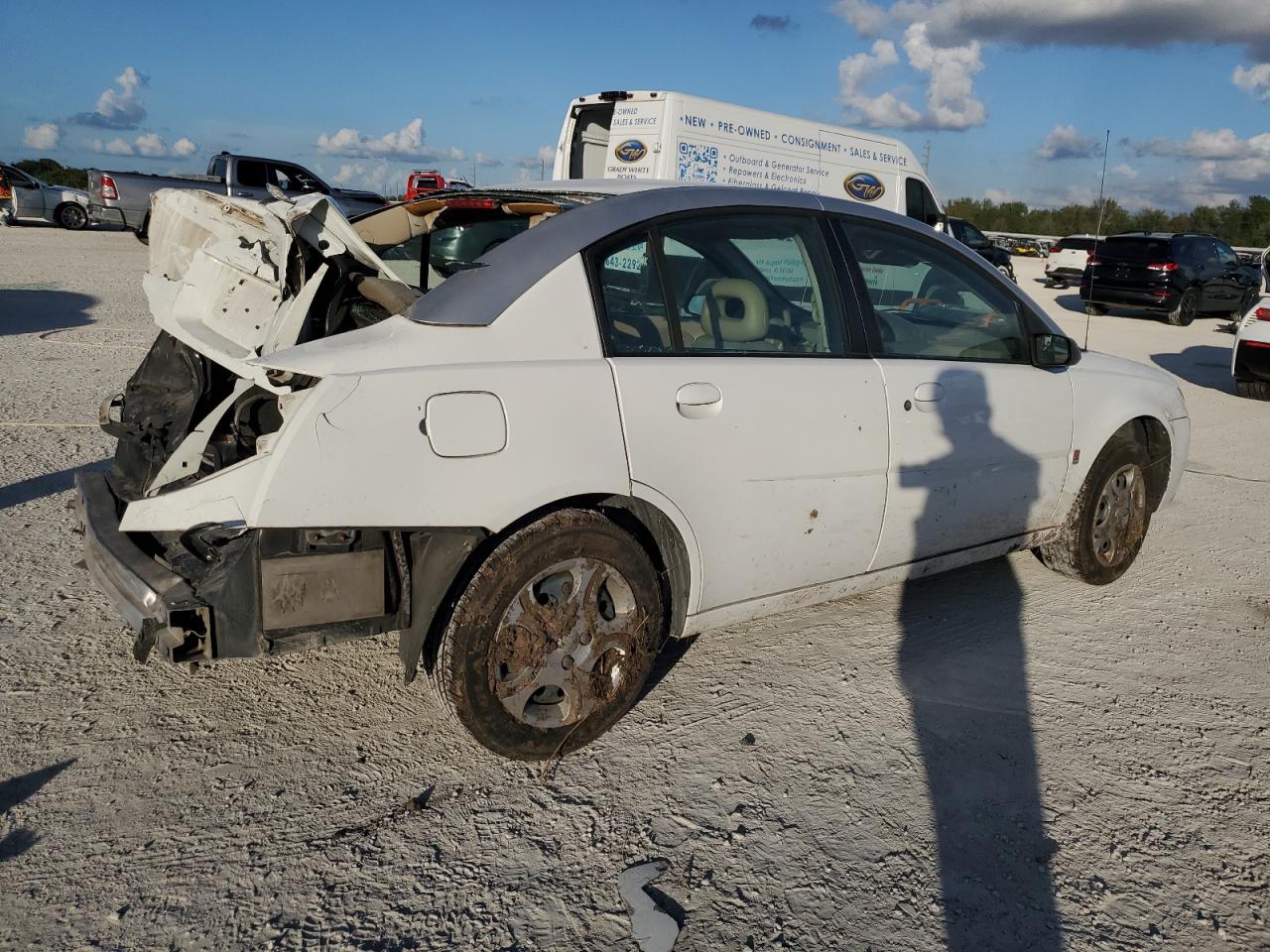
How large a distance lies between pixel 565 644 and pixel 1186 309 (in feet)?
66.6

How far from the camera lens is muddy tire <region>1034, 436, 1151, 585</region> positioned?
4.86 m

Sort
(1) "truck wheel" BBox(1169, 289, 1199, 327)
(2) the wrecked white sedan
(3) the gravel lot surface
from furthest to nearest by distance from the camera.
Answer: (1) "truck wheel" BBox(1169, 289, 1199, 327) < (2) the wrecked white sedan < (3) the gravel lot surface

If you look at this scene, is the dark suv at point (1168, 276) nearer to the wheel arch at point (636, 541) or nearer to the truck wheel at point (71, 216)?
the wheel arch at point (636, 541)

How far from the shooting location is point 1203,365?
1429 centimetres

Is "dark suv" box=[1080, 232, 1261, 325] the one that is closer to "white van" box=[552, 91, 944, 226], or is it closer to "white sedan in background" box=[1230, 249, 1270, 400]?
"white van" box=[552, 91, 944, 226]

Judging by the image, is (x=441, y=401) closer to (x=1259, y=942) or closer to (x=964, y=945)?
(x=964, y=945)

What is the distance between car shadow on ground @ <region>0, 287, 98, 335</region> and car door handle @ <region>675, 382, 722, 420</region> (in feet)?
31.3

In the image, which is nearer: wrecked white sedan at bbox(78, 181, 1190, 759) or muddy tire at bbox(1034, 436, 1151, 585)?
wrecked white sedan at bbox(78, 181, 1190, 759)

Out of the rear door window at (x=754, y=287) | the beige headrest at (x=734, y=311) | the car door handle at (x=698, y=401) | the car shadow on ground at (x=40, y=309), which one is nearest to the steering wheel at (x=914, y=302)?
the rear door window at (x=754, y=287)

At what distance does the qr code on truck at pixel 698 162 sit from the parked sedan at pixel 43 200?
21.3 meters

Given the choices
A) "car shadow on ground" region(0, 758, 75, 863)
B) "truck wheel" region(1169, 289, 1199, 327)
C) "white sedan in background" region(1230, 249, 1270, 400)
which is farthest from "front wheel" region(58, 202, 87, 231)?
"car shadow on ground" region(0, 758, 75, 863)

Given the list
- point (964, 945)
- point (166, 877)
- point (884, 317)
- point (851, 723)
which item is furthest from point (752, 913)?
point (884, 317)

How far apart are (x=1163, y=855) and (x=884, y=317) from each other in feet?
6.79

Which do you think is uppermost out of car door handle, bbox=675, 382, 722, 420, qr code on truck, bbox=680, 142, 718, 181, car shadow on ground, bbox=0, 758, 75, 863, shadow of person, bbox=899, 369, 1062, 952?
qr code on truck, bbox=680, 142, 718, 181
